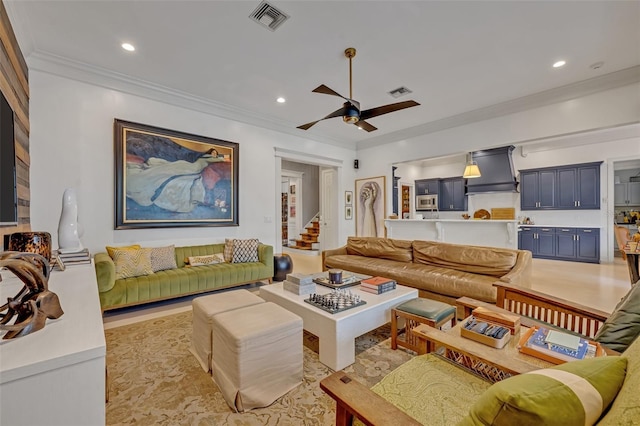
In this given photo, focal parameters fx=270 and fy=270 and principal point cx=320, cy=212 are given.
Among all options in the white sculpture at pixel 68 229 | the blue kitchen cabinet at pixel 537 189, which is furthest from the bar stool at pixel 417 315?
the blue kitchen cabinet at pixel 537 189

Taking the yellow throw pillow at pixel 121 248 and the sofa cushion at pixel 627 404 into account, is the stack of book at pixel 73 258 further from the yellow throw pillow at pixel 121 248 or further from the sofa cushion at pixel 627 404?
the sofa cushion at pixel 627 404

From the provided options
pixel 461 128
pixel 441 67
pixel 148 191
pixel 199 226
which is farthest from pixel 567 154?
pixel 148 191

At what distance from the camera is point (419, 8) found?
2.31 meters

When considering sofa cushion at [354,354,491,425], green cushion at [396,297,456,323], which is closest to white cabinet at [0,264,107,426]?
sofa cushion at [354,354,491,425]

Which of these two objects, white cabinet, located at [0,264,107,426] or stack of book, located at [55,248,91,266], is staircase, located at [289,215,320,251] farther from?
white cabinet, located at [0,264,107,426]

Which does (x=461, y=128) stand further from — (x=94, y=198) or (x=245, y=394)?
(x=94, y=198)

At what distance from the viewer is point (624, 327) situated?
122 cm

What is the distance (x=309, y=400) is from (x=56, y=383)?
1.38 meters

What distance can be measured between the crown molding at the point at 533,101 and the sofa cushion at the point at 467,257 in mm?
2531

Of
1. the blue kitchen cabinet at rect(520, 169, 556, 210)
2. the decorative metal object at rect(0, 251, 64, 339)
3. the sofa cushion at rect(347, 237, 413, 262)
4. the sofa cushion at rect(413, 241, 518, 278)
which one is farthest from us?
the blue kitchen cabinet at rect(520, 169, 556, 210)

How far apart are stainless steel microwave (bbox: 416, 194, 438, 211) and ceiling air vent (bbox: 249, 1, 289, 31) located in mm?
7596

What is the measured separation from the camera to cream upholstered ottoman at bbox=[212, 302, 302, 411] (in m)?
1.61

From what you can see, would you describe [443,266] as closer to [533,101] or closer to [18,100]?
[533,101]

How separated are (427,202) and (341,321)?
7.86 meters
